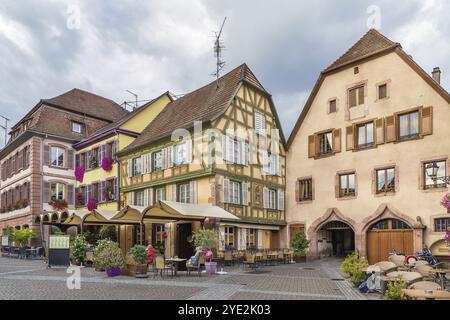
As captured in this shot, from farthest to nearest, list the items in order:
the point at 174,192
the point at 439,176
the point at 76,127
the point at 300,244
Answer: the point at 76,127 < the point at 300,244 < the point at 174,192 < the point at 439,176

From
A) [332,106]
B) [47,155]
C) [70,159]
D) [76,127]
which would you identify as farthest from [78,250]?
[76,127]

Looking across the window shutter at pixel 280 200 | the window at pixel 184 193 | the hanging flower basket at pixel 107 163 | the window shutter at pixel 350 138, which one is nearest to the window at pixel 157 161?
the window at pixel 184 193

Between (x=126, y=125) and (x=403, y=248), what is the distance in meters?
18.0

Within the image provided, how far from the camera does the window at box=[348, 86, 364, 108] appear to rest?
24033mm

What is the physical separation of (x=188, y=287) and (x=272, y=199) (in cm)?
1394

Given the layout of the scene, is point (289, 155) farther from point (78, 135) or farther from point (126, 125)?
point (78, 135)

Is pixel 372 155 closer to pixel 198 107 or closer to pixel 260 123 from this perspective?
pixel 260 123

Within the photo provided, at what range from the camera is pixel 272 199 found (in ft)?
86.6

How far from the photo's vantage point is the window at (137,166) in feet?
88.2

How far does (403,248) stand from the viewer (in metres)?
21.7

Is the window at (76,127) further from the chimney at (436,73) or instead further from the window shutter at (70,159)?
the chimney at (436,73)

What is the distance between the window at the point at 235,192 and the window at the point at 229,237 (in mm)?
1418

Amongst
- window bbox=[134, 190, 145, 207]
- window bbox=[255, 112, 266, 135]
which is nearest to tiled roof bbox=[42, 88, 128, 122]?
window bbox=[134, 190, 145, 207]
